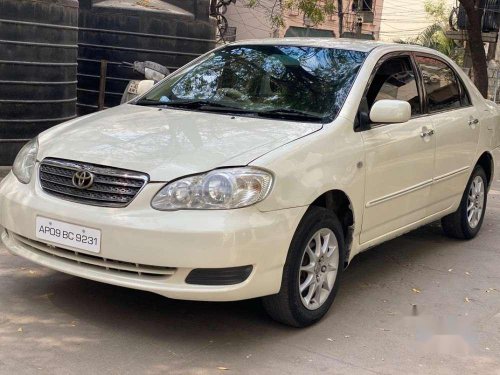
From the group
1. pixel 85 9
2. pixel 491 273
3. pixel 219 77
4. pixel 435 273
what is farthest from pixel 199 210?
pixel 85 9

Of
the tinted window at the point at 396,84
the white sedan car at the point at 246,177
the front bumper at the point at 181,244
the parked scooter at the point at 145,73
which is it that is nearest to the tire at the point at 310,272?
the white sedan car at the point at 246,177

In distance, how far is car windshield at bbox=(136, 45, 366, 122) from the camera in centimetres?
493

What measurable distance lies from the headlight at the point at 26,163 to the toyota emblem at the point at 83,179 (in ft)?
1.43

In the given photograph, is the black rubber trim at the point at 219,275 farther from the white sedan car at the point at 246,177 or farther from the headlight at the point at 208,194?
the headlight at the point at 208,194

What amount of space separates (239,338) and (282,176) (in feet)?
3.21

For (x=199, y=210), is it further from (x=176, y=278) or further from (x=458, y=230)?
(x=458, y=230)

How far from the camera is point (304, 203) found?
4176 millimetres

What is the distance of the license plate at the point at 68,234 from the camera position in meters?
3.97

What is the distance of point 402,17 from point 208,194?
120 feet

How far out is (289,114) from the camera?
4.82m

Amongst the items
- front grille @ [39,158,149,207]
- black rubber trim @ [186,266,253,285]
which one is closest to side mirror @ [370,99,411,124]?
black rubber trim @ [186,266,253,285]

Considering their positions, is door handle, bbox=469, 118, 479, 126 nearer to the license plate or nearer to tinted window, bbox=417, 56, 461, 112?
tinted window, bbox=417, 56, 461, 112

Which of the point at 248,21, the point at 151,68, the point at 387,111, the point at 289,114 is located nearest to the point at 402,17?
the point at 248,21

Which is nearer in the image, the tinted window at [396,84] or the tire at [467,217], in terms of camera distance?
the tinted window at [396,84]
